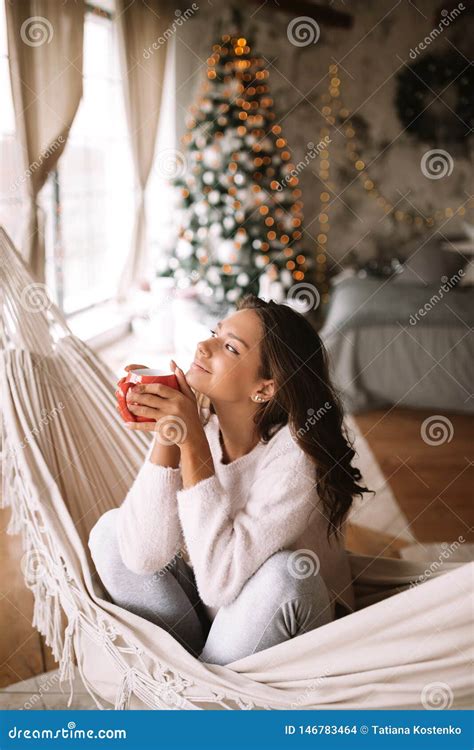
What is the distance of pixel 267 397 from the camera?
3.76 ft

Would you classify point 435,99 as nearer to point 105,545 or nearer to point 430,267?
point 430,267

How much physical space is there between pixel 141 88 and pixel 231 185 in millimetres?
686

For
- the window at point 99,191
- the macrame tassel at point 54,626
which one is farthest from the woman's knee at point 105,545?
the window at point 99,191

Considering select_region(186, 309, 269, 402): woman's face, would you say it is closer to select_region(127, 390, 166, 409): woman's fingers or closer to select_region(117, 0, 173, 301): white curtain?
select_region(127, 390, 166, 409): woman's fingers

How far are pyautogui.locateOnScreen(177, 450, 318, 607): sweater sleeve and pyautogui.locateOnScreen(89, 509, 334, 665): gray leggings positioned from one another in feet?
0.07

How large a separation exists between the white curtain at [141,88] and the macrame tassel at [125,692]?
9.26 feet

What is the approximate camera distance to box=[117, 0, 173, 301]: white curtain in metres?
3.60

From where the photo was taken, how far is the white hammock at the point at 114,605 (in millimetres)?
1014

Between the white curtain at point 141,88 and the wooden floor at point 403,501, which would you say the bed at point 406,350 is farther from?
the white curtain at point 141,88

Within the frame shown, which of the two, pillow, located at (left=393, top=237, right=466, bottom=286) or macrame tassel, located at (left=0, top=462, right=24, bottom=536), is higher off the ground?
pillow, located at (left=393, top=237, right=466, bottom=286)

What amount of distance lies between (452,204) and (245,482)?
12.2ft

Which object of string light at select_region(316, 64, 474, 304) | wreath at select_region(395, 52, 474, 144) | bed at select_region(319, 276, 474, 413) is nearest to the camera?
bed at select_region(319, 276, 474, 413)

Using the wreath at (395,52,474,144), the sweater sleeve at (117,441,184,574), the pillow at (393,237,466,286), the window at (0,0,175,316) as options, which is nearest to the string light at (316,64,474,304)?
the wreath at (395,52,474,144)
